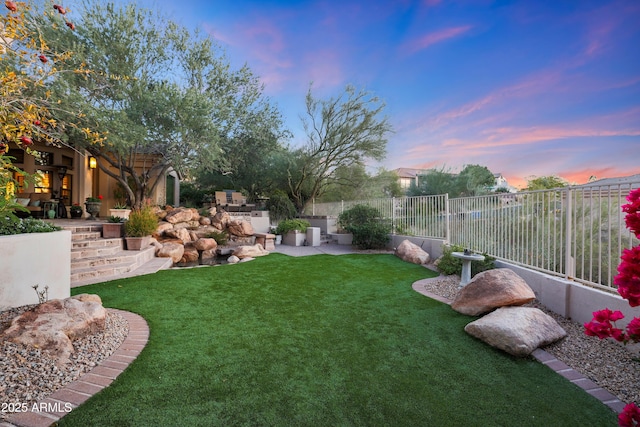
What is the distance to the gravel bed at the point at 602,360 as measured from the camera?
7.61 feet

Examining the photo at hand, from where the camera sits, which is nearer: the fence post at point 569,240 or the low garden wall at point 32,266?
the low garden wall at point 32,266

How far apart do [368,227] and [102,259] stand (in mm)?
7254

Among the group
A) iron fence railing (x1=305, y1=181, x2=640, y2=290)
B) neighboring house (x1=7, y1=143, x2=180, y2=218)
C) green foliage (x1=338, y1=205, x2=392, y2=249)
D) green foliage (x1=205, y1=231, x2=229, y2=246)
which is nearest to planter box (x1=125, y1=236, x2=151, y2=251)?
green foliage (x1=205, y1=231, x2=229, y2=246)

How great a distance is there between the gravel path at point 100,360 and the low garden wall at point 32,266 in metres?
0.22

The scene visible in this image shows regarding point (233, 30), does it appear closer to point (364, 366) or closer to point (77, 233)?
point (77, 233)

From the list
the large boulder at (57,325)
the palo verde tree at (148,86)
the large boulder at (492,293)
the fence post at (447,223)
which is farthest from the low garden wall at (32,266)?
the fence post at (447,223)

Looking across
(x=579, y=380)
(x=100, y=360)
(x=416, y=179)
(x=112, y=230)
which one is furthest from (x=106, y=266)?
(x=416, y=179)

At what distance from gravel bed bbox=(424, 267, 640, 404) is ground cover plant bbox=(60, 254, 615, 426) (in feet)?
1.01

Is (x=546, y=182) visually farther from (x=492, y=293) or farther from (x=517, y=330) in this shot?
(x=517, y=330)

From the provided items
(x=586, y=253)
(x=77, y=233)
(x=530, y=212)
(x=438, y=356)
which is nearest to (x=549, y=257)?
(x=586, y=253)

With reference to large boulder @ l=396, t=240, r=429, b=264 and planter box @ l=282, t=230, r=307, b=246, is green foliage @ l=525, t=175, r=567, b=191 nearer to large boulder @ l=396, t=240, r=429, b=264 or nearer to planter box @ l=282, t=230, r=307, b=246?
large boulder @ l=396, t=240, r=429, b=264

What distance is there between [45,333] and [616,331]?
161 inches

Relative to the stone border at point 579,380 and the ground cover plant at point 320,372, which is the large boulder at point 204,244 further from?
the stone border at point 579,380

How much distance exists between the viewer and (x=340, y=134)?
542 inches
